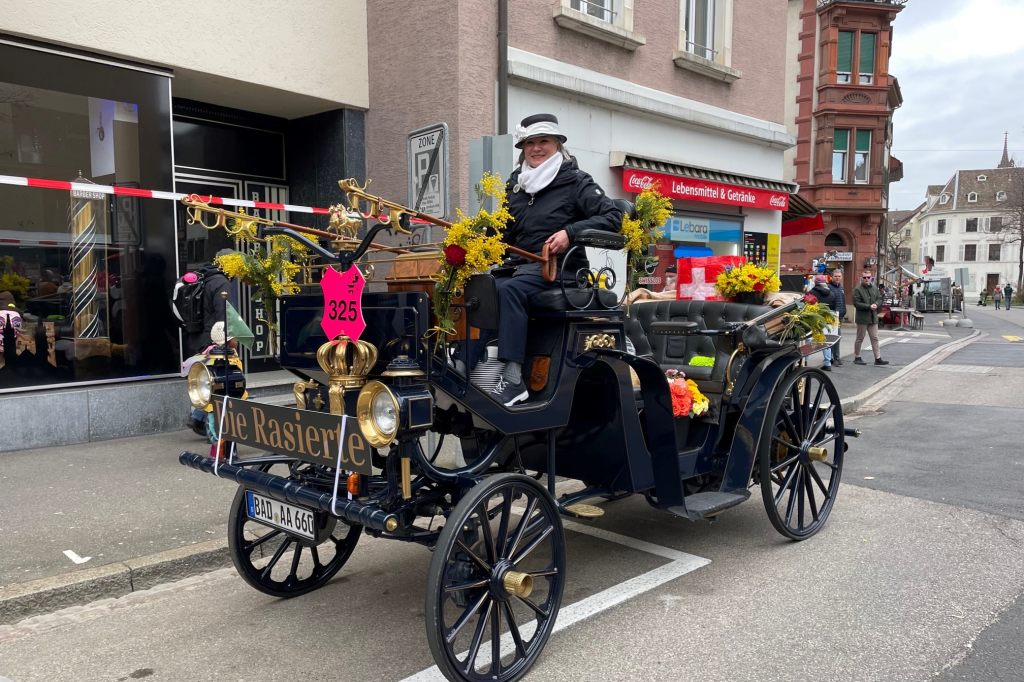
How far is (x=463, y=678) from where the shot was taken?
281cm

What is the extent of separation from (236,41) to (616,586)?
696 cm

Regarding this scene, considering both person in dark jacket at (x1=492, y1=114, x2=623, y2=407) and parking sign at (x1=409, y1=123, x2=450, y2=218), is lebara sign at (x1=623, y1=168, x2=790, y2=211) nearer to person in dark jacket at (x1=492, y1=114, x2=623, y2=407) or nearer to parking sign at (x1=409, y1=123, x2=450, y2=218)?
parking sign at (x1=409, y1=123, x2=450, y2=218)

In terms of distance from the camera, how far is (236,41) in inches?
316

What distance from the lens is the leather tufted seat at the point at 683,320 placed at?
529 cm

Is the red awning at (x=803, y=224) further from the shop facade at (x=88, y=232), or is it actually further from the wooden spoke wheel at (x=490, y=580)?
the wooden spoke wheel at (x=490, y=580)

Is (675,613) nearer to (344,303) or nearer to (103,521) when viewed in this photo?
(344,303)

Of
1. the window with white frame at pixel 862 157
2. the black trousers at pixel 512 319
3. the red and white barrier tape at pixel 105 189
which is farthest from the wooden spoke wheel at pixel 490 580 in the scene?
the window with white frame at pixel 862 157

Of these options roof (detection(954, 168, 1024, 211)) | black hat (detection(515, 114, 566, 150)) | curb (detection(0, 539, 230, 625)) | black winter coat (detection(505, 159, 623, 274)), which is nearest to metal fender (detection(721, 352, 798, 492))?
black winter coat (detection(505, 159, 623, 274))

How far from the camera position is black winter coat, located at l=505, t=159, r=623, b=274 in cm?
382

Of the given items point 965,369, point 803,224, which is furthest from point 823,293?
point 803,224

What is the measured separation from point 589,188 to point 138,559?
3.26 metres

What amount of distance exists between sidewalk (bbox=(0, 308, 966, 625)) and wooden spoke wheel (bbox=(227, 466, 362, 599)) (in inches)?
17.3

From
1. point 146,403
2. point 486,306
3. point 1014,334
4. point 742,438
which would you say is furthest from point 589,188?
point 1014,334

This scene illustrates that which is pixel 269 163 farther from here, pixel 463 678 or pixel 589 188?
pixel 463 678
